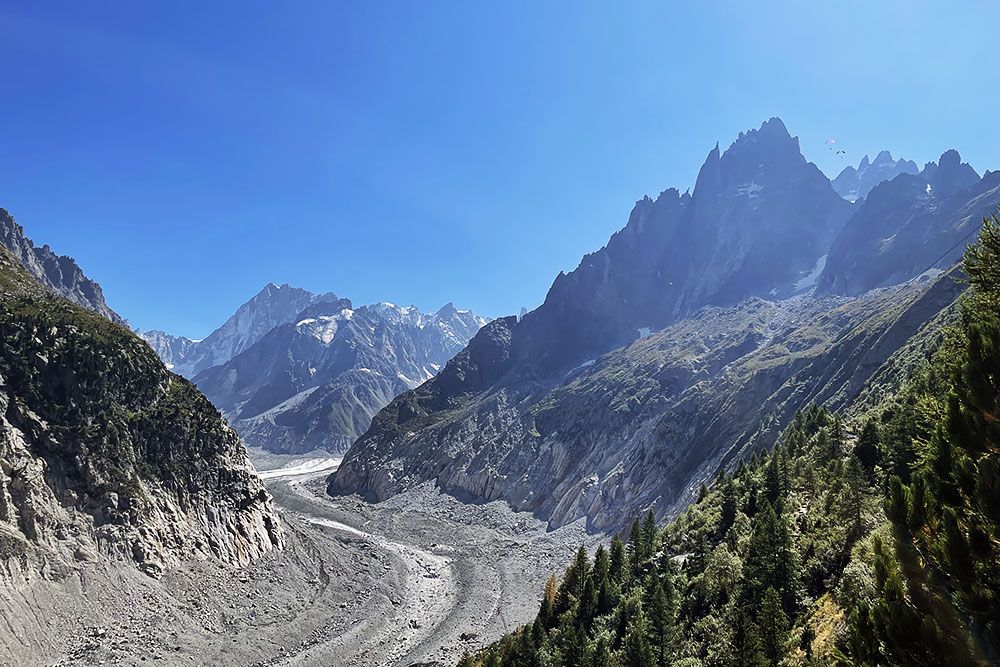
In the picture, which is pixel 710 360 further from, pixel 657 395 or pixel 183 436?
pixel 183 436

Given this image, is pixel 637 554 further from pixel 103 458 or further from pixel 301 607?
pixel 103 458

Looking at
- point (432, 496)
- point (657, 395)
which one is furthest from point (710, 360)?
point (432, 496)

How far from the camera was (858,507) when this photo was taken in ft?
83.8

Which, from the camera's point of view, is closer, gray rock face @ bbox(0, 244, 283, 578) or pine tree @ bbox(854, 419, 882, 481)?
pine tree @ bbox(854, 419, 882, 481)

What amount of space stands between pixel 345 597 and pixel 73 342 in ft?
154

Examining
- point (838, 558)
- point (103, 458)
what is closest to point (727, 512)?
point (838, 558)

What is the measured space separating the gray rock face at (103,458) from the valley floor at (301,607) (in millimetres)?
3159

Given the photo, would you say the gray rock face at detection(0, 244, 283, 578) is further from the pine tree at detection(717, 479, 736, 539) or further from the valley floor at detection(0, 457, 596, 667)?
the pine tree at detection(717, 479, 736, 539)

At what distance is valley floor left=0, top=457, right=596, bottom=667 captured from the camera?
163 feet

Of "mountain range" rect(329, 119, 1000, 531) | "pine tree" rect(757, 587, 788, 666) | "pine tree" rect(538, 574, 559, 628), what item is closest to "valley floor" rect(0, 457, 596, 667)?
"pine tree" rect(538, 574, 559, 628)

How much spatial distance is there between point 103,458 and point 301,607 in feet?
92.7

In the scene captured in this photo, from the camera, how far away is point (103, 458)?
210 feet

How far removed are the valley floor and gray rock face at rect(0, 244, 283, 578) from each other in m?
3.16

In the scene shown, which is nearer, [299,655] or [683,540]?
[683,540]
